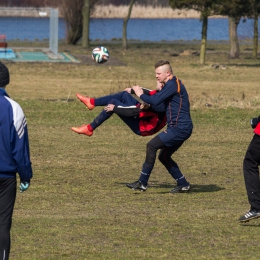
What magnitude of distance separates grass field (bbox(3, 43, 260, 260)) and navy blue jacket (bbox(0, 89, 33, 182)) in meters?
1.41

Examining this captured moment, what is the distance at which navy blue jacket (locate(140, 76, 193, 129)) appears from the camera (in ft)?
33.1

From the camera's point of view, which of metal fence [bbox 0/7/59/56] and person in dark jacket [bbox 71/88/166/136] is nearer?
person in dark jacket [bbox 71/88/166/136]

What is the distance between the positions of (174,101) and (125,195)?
1440 millimetres

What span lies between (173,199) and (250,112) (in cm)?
952

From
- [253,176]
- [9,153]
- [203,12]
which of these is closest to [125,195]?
[253,176]

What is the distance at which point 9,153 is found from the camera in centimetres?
641

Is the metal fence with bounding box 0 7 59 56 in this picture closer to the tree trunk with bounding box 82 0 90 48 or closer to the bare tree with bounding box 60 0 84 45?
the bare tree with bounding box 60 0 84 45

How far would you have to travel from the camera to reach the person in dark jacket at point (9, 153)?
20.8 ft

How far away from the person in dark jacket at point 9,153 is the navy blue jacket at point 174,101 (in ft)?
12.5

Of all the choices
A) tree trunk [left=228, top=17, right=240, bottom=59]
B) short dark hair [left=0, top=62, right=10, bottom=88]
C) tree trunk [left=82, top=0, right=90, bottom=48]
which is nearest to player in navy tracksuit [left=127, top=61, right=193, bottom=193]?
short dark hair [left=0, top=62, right=10, bottom=88]

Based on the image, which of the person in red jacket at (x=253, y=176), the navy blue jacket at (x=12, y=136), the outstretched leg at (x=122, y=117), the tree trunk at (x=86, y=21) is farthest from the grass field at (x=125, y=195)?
the tree trunk at (x=86, y=21)

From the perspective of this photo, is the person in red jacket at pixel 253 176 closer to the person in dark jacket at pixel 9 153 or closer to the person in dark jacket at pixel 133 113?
the person in dark jacket at pixel 133 113

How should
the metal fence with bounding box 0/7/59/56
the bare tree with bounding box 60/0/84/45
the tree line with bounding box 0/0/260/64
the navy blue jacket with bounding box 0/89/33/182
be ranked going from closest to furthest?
the navy blue jacket with bounding box 0/89/33/182 → the tree line with bounding box 0/0/260/64 → the metal fence with bounding box 0/7/59/56 → the bare tree with bounding box 60/0/84/45

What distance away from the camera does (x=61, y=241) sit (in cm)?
806
